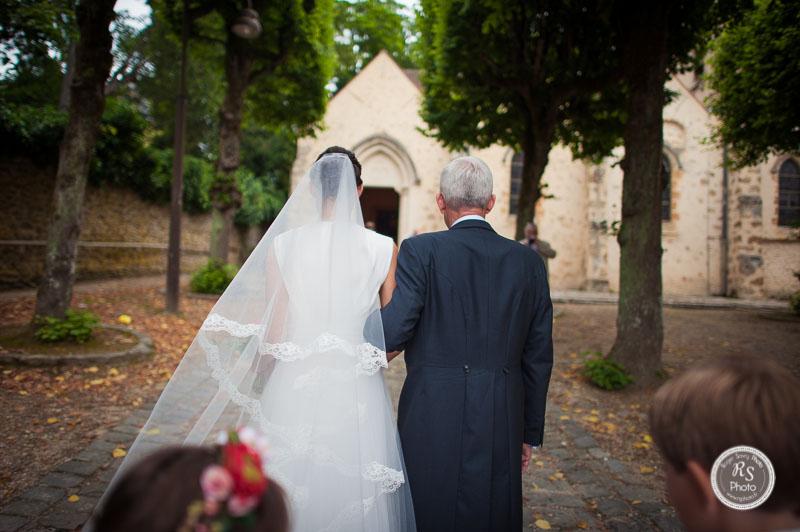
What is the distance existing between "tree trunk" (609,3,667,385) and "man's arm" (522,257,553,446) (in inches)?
172

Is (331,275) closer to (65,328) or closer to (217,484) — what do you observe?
(217,484)

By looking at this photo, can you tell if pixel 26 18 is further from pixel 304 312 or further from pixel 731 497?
pixel 731 497

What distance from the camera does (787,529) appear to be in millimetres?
1062

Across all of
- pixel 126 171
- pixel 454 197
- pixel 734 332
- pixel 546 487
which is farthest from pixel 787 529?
pixel 126 171

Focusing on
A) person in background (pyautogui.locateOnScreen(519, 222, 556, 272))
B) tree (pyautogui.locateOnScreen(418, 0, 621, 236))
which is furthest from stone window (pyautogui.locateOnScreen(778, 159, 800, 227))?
person in background (pyautogui.locateOnScreen(519, 222, 556, 272))

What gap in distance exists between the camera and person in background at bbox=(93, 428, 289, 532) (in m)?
0.87

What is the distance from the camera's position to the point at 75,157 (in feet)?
20.0

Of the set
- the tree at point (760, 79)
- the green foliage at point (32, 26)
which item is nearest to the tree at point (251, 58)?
the green foliage at point (32, 26)

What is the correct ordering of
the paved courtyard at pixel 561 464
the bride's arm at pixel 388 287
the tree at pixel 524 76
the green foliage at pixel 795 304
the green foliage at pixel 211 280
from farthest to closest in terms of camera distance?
the green foliage at pixel 795 304
the green foliage at pixel 211 280
the tree at pixel 524 76
the paved courtyard at pixel 561 464
the bride's arm at pixel 388 287

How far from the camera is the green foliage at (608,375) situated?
5.93m

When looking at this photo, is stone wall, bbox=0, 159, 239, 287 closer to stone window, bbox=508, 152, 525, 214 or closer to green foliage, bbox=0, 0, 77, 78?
green foliage, bbox=0, 0, 77, 78

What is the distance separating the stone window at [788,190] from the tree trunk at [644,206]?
1831 cm

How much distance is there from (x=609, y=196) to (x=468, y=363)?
→ 19.7 m

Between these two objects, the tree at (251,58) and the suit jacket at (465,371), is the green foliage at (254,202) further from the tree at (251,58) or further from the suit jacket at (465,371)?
the suit jacket at (465,371)
